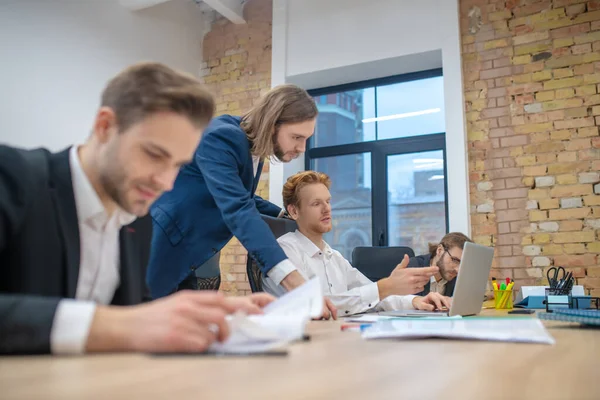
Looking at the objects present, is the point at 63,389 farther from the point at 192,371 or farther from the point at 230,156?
the point at 230,156

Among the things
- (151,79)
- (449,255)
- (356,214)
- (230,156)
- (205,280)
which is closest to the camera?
(151,79)

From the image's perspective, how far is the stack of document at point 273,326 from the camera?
0.73 m

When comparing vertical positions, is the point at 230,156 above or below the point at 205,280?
above

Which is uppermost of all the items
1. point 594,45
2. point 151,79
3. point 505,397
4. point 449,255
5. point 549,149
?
point 594,45

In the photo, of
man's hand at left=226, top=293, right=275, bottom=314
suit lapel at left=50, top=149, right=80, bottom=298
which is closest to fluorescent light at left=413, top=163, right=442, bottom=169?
man's hand at left=226, top=293, right=275, bottom=314

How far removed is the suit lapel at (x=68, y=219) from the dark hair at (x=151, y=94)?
0.13 meters

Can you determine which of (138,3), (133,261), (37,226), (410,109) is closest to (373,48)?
(410,109)

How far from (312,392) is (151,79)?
65 centimetres

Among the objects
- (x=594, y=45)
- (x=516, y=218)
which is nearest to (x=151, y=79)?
(x=516, y=218)

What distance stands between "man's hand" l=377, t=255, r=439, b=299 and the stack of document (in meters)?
1.01

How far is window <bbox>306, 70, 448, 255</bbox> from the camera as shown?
456cm

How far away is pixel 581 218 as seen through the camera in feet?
12.5

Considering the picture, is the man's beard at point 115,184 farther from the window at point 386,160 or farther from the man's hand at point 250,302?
the window at point 386,160

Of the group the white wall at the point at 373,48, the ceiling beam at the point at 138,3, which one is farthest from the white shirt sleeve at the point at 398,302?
the ceiling beam at the point at 138,3
